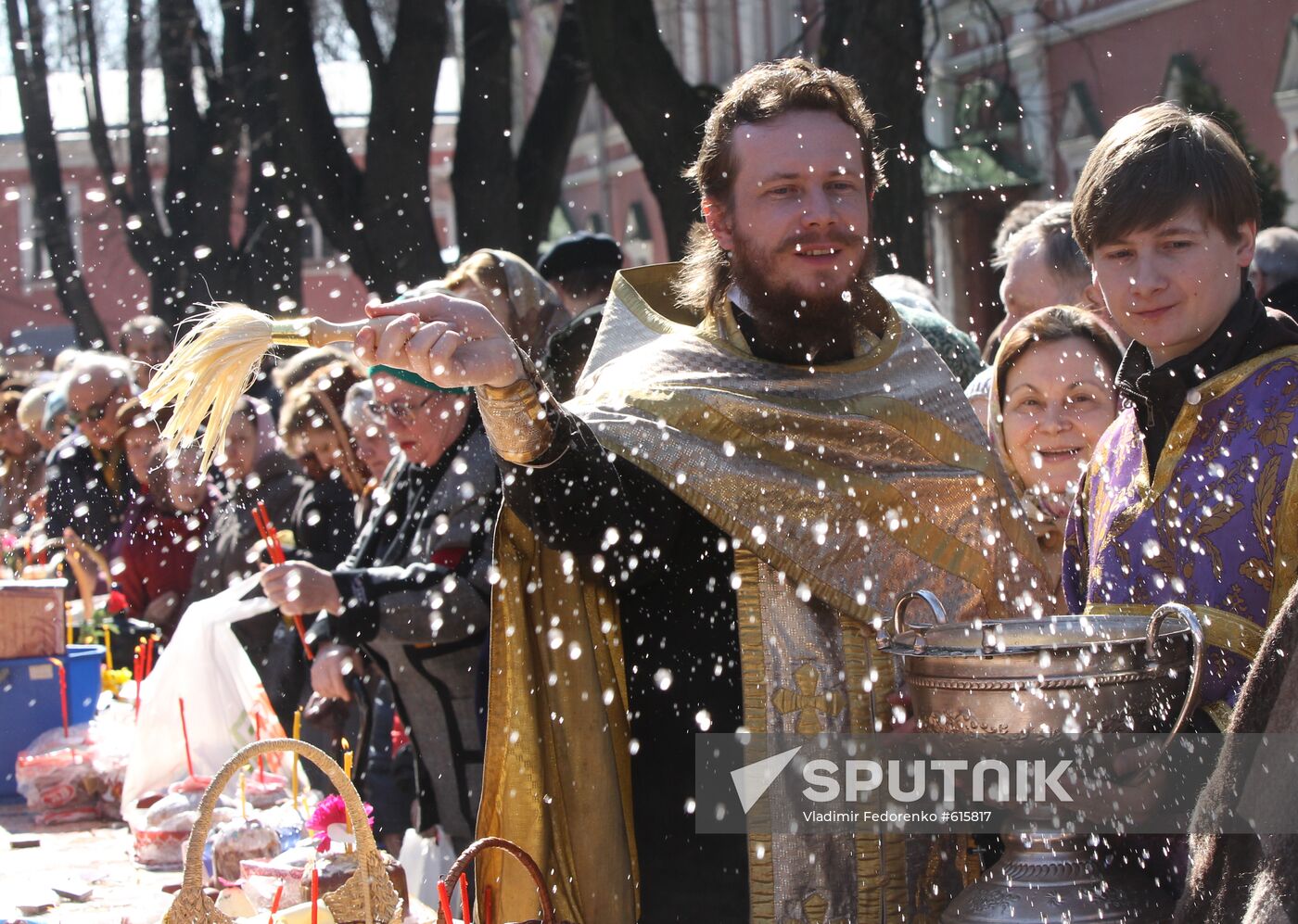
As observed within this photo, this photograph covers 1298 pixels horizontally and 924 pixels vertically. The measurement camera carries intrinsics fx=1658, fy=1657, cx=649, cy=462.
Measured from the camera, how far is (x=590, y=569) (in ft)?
10.1

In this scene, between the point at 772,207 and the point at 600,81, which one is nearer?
the point at 772,207

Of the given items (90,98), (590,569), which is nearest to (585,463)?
(590,569)

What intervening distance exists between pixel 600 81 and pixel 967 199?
5.63 meters

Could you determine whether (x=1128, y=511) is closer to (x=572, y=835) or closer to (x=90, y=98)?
(x=572, y=835)

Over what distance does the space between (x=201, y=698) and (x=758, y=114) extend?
361 cm

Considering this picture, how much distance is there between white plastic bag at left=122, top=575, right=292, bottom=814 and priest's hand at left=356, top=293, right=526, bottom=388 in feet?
11.3

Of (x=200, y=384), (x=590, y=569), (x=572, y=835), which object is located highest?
(x=200, y=384)

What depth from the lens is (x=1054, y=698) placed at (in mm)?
2230

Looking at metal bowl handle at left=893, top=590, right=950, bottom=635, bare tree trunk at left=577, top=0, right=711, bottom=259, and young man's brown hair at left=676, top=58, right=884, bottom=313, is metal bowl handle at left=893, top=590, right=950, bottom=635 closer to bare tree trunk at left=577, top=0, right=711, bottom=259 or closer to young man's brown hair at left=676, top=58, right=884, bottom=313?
young man's brown hair at left=676, top=58, right=884, bottom=313

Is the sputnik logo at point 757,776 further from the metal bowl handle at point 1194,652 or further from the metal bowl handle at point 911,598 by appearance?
the metal bowl handle at point 1194,652

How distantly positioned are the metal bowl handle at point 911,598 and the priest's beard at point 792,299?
0.78 meters

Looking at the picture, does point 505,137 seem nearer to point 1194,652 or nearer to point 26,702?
point 26,702

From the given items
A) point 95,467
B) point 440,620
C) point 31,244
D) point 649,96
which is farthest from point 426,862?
point 31,244

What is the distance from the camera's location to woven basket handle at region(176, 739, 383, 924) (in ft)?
9.57
